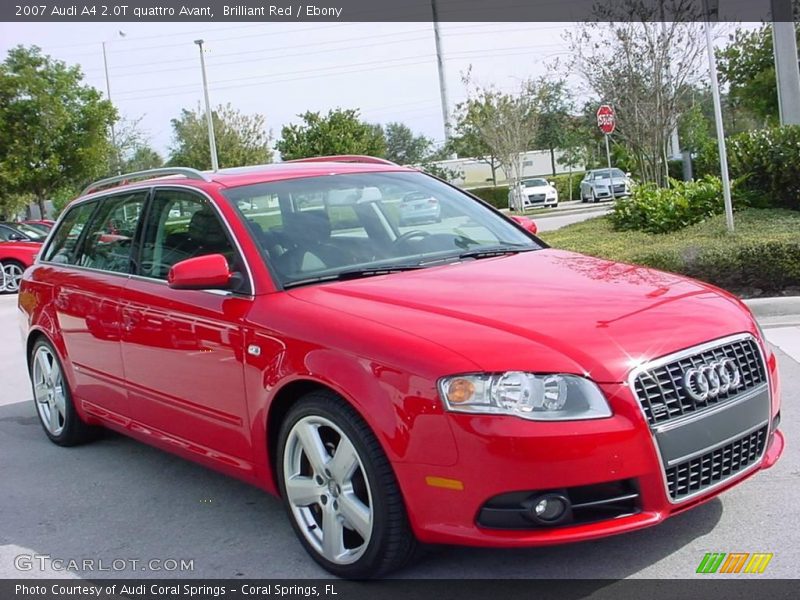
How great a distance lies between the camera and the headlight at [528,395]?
3.26 m

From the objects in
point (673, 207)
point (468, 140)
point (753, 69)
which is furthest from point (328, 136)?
point (673, 207)

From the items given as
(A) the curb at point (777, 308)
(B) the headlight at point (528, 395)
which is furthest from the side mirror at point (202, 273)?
(A) the curb at point (777, 308)

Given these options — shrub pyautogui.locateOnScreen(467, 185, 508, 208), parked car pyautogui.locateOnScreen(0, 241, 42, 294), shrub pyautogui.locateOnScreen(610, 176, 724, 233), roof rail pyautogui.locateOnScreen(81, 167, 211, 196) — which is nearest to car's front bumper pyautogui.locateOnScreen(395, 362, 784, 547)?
roof rail pyautogui.locateOnScreen(81, 167, 211, 196)

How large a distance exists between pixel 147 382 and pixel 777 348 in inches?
195

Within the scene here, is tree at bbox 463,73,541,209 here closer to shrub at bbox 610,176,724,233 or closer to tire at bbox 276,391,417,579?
shrub at bbox 610,176,724,233

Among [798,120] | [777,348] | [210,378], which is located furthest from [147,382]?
[798,120]

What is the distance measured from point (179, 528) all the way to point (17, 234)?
16.7 m

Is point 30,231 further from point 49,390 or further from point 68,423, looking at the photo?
point 68,423

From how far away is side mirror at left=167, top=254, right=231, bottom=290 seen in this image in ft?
13.8

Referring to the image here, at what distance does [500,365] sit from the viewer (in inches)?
129

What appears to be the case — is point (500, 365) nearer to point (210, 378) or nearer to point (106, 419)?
point (210, 378)

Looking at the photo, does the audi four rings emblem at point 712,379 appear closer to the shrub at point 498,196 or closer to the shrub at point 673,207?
the shrub at point 673,207

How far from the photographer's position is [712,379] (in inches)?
138

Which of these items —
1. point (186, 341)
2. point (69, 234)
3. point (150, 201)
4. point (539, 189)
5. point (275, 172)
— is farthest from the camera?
point (539, 189)
